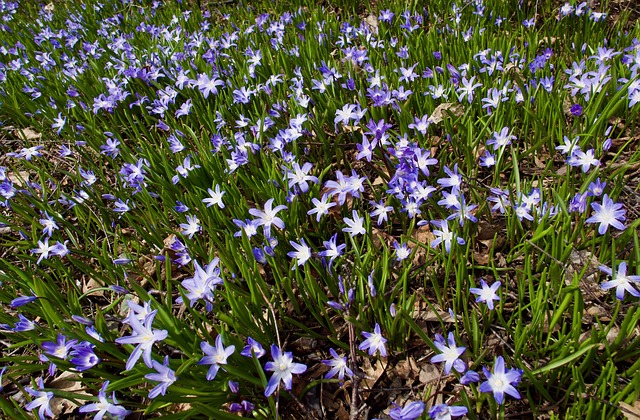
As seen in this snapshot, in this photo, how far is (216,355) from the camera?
153cm

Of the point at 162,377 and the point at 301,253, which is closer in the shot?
the point at 162,377

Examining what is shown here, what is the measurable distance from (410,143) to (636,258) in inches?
49.9

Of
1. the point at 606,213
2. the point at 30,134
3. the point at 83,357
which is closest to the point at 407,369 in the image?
the point at 606,213

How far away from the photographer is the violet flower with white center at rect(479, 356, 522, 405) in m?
1.38

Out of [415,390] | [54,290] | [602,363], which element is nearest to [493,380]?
[415,390]

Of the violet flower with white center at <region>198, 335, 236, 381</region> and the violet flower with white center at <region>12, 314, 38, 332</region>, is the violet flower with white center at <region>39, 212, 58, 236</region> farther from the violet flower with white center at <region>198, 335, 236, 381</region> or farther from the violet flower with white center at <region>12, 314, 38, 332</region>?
the violet flower with white center at <region>198, 335, 236, 381</region>

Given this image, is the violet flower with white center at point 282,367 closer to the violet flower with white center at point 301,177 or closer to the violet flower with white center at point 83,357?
the violet flower with white center at point 83,357

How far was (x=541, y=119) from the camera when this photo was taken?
2.61 meters

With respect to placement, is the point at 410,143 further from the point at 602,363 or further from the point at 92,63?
the point at 92,63

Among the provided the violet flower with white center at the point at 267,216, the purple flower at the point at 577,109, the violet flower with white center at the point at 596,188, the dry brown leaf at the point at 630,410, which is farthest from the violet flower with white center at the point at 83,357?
the purple flower at the point at 577,109

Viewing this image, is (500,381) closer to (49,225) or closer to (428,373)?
(428,373)

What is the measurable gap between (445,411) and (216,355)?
829 millimetres

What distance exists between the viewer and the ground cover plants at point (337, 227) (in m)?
1.62

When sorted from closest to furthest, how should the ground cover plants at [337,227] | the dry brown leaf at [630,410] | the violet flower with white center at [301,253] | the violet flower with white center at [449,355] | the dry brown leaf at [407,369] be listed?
the dry brown leaf at [630,410] → the violet flower with white center at [449,355] → the ground cover plants at [337,227] → the dry brown leaf at [407,369] → the violet flower with white center at [301,253]
